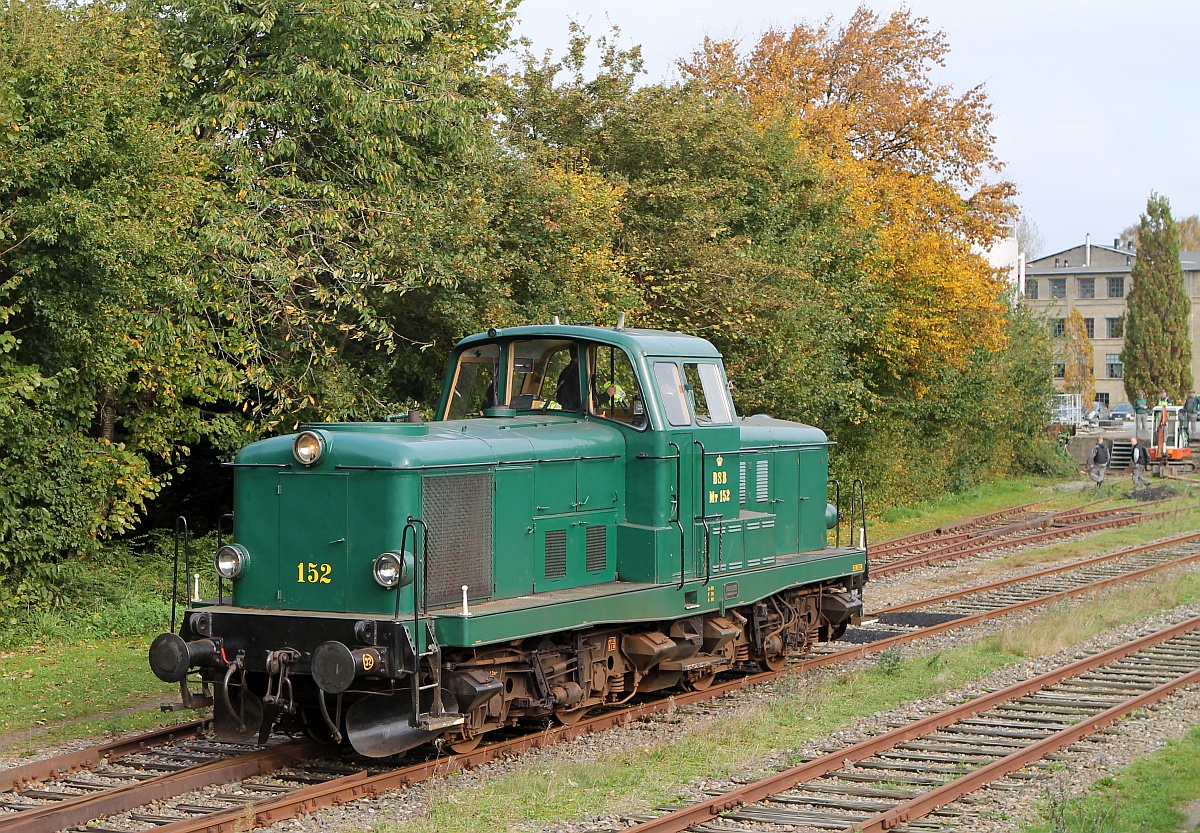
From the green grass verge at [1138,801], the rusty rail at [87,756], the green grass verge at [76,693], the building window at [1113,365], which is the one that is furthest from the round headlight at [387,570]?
the building window at [1113,365]

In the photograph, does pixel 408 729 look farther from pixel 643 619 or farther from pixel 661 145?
pixel 661 145

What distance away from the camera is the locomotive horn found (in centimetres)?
768

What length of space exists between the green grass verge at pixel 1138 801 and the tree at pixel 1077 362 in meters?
59.4

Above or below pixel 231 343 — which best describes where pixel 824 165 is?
above

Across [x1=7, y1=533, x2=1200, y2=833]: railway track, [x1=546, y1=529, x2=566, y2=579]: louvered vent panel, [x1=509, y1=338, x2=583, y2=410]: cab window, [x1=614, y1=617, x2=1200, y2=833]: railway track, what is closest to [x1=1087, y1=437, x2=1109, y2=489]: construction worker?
[x1=614, y1=617, x2=1200, y2=833]: railway track

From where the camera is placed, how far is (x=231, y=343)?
1351 centimetres

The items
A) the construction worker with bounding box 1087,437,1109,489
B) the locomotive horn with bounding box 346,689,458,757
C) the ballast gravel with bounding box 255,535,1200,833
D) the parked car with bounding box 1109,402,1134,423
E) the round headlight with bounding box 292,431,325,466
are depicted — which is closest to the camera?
the ballast gravel with bounding box 255,535,1200,833

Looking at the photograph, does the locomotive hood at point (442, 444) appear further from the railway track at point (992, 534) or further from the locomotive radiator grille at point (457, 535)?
the railway track at point (992, 534)

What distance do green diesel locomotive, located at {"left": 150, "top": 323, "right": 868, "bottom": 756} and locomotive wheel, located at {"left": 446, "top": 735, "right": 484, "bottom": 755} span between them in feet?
0.05

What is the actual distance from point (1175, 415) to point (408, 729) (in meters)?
40.0

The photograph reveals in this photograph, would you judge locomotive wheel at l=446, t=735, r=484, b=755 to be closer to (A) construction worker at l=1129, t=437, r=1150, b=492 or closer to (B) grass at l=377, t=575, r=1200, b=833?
(B) grass at l=377, t=575, r=1200, b=833

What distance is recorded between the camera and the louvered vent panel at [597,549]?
31.0ft

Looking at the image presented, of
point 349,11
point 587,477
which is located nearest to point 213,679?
point 587,477

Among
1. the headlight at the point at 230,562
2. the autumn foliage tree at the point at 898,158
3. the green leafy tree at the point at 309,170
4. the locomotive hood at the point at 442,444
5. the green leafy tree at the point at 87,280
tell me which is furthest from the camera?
the autumn foliage tree at the point at 898,158
